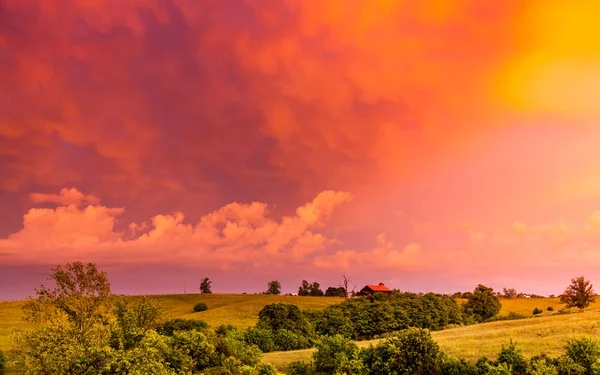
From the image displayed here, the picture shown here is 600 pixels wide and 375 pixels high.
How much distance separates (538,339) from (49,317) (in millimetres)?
58747

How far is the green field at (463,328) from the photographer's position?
48.8 meters

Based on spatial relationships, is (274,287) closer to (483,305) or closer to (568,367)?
(483,305)

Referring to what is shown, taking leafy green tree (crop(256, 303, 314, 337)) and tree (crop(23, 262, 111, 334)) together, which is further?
leafy green tree (crop(256, 303, 314, 337))

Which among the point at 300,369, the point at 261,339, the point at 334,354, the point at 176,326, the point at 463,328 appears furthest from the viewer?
the point at 463,328

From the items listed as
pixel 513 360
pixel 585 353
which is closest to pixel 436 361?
pixel 513 360

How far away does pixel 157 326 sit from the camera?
210ft

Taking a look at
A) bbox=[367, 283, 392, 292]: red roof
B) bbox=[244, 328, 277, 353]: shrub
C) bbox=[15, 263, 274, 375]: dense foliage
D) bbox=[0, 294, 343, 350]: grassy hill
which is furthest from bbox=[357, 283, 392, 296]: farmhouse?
bbox=[15, 263, 274, 375]: dense foliage

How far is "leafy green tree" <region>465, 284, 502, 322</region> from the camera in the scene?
127m

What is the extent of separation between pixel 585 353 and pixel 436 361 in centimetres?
1156

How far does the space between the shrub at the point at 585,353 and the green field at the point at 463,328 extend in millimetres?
8535

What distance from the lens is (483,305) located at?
12838 centimetres

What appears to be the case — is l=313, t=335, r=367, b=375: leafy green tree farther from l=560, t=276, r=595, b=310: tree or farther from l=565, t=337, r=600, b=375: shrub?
l=560, t=276, r=595, b=310: tree

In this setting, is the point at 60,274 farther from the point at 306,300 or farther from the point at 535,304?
the point at 535,304

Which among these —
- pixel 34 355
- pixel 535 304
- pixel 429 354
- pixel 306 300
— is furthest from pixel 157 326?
pixel 535 304
